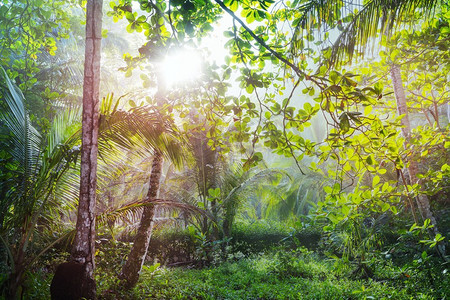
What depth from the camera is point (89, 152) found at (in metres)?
3.06

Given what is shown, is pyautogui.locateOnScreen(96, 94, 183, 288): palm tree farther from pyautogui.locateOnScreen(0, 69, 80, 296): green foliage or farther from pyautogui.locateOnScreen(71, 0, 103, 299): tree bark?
pyautogui.locateOnScreen(0, 69, 80, 296): green foliage

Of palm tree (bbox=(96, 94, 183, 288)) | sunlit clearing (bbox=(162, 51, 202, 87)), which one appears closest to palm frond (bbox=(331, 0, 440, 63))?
sunlit clearing (bbox=(162, 51, 202, 87))

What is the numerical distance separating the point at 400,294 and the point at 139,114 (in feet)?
13.6

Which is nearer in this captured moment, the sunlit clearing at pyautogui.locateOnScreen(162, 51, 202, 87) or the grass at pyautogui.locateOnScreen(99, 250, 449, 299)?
the sunlit clearing at pyautogui.locateOnScreen(162, 51, 202, 87)

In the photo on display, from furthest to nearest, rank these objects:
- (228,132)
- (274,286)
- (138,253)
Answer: (274,286) < (138,253) < (228,132)

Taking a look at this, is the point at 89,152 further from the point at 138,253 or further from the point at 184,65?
the point at 138,253

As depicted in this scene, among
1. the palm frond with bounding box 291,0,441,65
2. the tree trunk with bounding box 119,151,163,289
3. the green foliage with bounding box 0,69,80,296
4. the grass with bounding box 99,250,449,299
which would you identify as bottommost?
the grass with bounding box 99,250,449,299

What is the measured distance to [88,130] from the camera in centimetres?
308

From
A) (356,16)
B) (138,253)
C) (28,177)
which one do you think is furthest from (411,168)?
(28,177)

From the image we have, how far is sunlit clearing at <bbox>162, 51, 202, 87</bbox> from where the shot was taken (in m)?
1.67

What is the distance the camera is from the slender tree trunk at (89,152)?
2.94m

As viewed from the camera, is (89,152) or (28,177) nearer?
(89,152)

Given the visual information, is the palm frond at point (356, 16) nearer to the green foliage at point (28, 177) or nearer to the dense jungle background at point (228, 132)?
the dense jungle background at point (228, 132)

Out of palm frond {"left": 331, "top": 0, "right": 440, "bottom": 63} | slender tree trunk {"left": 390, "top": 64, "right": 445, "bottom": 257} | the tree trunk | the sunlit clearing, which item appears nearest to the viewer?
the sunlit clearing
